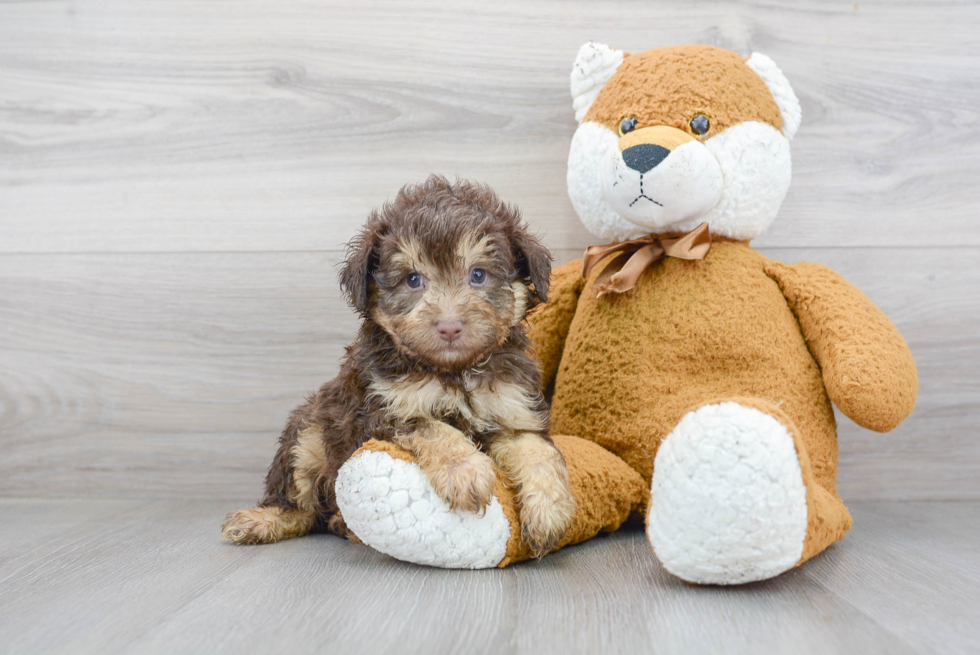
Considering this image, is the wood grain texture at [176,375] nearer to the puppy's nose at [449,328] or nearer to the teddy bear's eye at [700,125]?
the teddy bear's eye at [700,125]

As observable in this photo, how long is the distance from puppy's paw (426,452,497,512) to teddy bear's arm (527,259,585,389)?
0.69 m

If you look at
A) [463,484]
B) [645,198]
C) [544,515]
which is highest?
[645,198]

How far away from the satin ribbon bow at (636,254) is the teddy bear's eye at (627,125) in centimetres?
29

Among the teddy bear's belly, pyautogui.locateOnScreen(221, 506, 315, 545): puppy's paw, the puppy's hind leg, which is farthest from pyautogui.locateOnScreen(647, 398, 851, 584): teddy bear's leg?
pyautogui.locateOnScreen(221, 506, 315, 545): puppy's paw

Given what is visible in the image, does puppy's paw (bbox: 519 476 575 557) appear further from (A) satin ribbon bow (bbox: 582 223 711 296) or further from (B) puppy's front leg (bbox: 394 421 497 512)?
(A) satin ribbon bow (bbox: 582 223 711 296)

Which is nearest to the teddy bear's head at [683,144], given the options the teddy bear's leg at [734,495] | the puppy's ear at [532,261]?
the puppy's ear at [532,261]

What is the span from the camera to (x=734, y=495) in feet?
4.59

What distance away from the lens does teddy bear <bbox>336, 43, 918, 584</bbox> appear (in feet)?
5.42

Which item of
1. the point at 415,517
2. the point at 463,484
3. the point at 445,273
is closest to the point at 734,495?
the point at 463,484

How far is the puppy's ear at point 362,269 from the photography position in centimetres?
174

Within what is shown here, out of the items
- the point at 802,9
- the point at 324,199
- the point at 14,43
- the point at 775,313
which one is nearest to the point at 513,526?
the point at 775,313

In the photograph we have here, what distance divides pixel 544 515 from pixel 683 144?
955 mm

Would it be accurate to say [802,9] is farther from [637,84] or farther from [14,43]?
[14,43]

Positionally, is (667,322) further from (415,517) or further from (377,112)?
(377,112)
